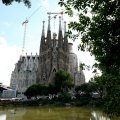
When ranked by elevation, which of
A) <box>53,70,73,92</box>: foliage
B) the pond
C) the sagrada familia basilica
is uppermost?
the sagrada familia basilica

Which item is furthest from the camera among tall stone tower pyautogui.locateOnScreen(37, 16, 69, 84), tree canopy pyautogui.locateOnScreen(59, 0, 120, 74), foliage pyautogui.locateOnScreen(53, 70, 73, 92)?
tall stone tower pyautogui.locateOnScreen(37, 16, 69, 84)

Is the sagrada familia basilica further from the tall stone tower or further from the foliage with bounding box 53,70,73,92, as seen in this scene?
the foliage with bounding box 53,70,73,92

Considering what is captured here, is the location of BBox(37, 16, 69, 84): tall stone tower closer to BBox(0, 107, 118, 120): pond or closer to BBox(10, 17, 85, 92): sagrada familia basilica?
BBox(10, 17, 85, 92): sagrada familia basilica

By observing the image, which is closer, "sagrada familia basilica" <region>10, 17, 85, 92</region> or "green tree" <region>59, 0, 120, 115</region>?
"green tree" <region>59, 0, 120, 115</region>

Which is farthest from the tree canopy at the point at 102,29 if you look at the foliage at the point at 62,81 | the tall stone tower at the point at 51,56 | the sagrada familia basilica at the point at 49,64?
the tall stone tower at the point at 51,56

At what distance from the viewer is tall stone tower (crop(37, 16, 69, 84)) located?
155m

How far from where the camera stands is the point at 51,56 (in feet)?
520

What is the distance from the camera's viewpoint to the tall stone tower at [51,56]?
509 ft

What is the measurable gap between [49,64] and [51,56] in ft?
13.8

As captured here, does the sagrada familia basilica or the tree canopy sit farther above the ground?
the sagrada familia basilica

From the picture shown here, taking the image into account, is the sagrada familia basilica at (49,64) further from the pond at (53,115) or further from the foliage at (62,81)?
the pond at (53,115)

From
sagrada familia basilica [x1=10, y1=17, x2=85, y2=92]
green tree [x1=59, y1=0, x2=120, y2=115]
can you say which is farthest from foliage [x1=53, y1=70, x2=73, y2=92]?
green tree [x1=59, y1=0, x2=120, y2=115]

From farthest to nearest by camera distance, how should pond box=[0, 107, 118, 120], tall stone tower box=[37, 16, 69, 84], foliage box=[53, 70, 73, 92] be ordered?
1. tall stone tower box=[37, 16, 69, 84]
2. foliage box=[53, 70, 73, 92]
3. pond box=[0, 107, 118, 120]

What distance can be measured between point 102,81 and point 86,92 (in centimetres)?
10083
